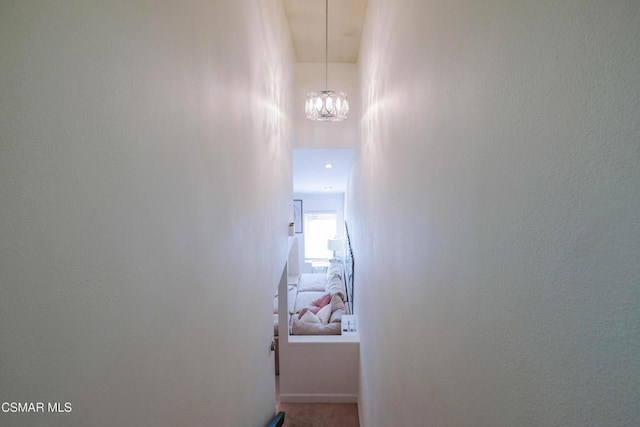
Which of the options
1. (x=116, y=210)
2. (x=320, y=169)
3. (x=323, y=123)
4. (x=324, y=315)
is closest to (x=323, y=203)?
(x=320, y=169)

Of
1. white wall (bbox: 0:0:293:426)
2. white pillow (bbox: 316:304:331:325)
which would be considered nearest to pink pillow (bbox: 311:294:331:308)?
white pillow (bbox: 316:304:331:325)

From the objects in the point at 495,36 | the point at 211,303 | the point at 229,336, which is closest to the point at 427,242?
the point at 495,36

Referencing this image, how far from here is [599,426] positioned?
41 centimetres

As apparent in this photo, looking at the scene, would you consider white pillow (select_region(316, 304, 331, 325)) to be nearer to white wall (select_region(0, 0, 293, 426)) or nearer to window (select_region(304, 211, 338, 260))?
white wall (select_region(0, 0, 293, 426))

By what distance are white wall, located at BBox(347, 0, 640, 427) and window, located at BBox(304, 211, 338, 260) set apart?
29.1ft

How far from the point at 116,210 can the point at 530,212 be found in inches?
29.7

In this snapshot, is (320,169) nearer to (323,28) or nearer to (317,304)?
(317,304)

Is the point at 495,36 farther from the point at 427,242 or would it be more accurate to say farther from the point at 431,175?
the point at 427,242

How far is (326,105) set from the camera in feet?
11.2

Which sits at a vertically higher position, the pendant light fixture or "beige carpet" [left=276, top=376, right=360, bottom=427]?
the pendant light fixture

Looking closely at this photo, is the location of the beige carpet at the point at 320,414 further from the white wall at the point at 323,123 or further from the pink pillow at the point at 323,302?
the white wall at the point at 323,123

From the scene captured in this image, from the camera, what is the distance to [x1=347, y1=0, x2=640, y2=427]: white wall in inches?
14.9

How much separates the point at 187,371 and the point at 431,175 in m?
0.99

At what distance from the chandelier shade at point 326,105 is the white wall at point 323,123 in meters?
1.07
